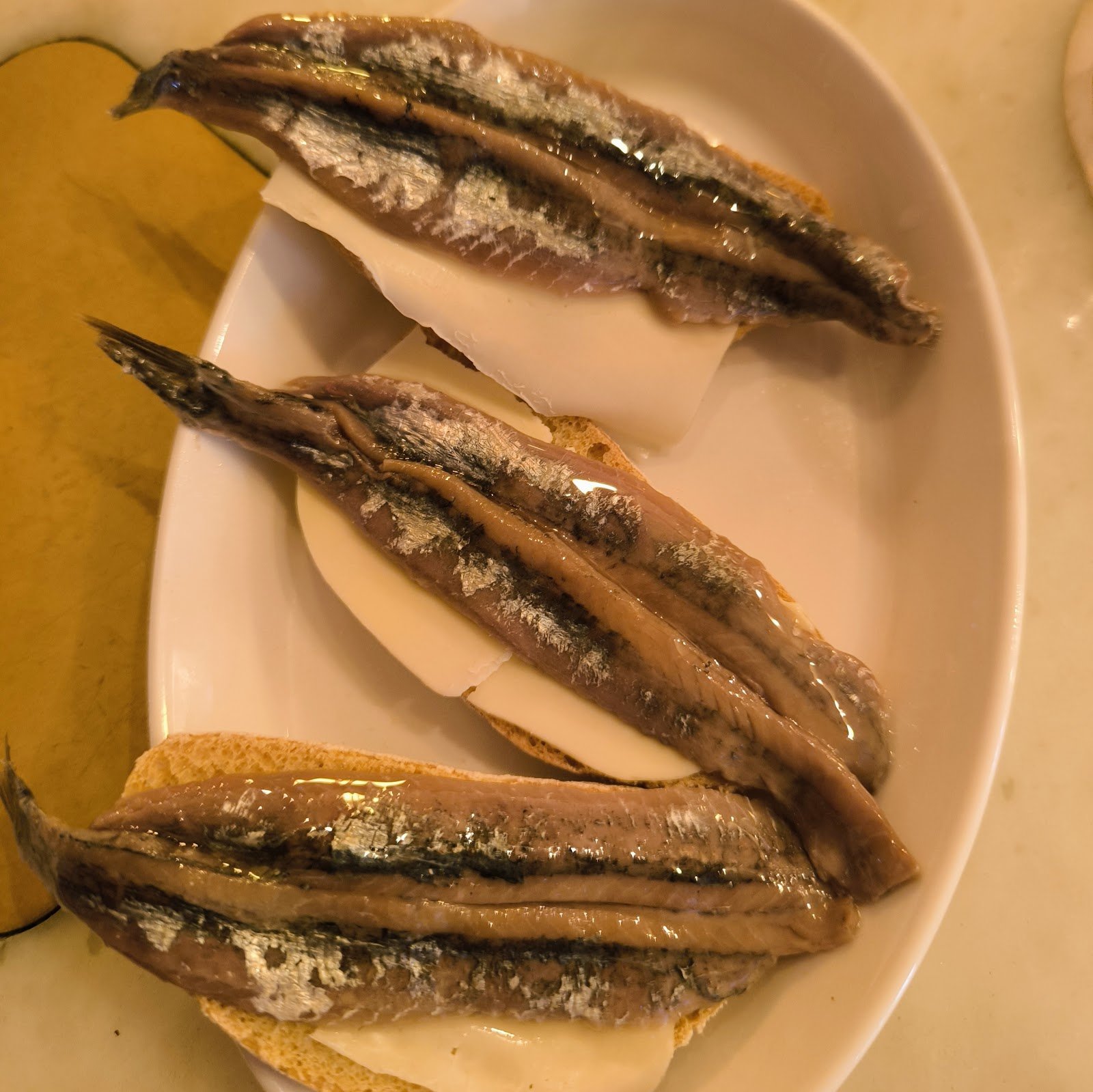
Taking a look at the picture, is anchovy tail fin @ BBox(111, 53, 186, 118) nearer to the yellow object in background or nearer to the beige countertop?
the yellow object in background

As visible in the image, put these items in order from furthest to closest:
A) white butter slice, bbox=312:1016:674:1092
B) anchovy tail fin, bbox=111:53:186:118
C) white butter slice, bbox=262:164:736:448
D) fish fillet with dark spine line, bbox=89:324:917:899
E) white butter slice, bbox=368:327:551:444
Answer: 1. white butter slice, bbox=368:327:551:444
2. white butter slice, bbox=262:164:736:448
3. anchovy tail fin, bbox=111:53:186:118
4. fish fillet with dark spine line, bbox=89:324:917:899
5. white butter slice, bbox=312:1016:674:1092

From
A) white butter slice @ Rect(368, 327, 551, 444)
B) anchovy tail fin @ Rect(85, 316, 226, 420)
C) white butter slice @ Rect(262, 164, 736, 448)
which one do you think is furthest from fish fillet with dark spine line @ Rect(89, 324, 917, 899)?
white butter slice @ Rect(262, 164, 736, 448)

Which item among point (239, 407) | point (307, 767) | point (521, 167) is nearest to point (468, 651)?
point (307, 767)

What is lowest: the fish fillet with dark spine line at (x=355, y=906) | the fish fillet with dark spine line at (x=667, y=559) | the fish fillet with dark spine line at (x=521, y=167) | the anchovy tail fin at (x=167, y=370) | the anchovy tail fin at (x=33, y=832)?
the anchovy tail fin at (x=33, y=832)

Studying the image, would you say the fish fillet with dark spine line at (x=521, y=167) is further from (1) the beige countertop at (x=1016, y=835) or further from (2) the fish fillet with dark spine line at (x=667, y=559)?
(1) the beige countertop at (x=1016, y=835)

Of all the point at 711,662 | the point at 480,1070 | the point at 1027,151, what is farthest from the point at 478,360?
the point at 1027,151

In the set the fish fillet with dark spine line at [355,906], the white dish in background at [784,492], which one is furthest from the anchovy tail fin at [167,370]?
the fish fillet with dark spine line at [355,906]
